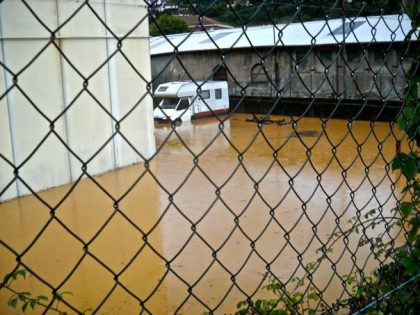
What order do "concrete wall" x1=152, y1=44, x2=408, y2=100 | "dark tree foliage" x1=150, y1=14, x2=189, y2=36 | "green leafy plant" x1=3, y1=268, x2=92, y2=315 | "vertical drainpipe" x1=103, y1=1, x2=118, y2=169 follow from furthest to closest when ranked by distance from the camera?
"concrete wall" x1=152, y1=44, x2=408, y2=100 → "vertical drainpipe" x1=103, y1=1, x2=118, y2=169 → "dark tree foliage" x1=150, y1=14, x2=189, y2=36 → "green leafy plant" x1=3, y1=268, x2=92, y2=315

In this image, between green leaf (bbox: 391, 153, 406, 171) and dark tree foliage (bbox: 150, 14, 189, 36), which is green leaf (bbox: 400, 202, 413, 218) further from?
dark tree foliage (bbox: 150, 14, 189, 36)

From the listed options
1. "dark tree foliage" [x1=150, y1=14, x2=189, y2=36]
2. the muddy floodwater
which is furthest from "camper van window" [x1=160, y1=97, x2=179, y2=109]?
the muddy floodwater

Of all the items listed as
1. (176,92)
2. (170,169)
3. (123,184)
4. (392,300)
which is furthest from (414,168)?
(176,92)

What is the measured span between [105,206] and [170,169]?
2.04 m

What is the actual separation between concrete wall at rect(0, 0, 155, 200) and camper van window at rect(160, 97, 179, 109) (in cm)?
443

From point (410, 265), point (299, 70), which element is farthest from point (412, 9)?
point (299, 70)

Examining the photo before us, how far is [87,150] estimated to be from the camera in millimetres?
7988

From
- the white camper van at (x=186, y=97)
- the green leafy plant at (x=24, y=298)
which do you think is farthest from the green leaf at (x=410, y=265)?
the white camper van at (x=186, y=97)

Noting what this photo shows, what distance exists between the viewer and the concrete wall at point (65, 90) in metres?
6.93

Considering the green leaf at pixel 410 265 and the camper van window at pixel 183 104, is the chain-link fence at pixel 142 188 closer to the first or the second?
the green leaf at pixel 410 265

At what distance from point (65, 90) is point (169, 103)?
6.37m

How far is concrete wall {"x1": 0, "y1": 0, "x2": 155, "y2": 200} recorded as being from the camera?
6.93m

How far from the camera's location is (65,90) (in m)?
7.58

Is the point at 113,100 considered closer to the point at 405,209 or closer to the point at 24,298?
the point at 24,298
